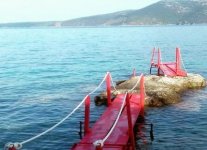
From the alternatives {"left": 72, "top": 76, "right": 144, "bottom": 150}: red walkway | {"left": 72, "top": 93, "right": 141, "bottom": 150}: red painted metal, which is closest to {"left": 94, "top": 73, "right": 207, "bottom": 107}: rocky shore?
{"left": 72, "top": 93, "right": 141, "bottom": 150}: red painted metal

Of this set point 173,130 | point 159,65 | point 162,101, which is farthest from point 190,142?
point 159,65

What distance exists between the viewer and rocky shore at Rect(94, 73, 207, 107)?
31953 mm

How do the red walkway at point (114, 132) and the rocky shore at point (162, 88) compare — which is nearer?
the red walkway at point (114, 132)

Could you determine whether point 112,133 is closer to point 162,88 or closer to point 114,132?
point 114,132

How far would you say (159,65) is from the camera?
4353 cm

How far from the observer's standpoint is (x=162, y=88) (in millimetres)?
33125

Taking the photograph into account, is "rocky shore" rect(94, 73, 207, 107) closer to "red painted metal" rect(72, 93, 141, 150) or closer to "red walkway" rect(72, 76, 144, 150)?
"red painted metal" rect(72, 93, 141, 150)

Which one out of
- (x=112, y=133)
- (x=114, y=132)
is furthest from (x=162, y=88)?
(x=112, y=133)

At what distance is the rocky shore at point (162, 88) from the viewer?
32.0 m

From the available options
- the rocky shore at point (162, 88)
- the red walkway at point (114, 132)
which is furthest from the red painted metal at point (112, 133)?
the rocky shore at point (162, 88)

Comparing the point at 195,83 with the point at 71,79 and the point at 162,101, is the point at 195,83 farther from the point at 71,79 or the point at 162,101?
the point at 71,79

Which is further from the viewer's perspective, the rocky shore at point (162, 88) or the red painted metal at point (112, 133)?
the rocky shore at point (162, 88)

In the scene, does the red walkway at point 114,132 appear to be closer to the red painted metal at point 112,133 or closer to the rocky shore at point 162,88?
the red painted metal at point 112,133

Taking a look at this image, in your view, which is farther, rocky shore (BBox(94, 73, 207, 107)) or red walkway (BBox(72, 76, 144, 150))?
rocky shore (BBox(94, 73, 207, 107))
